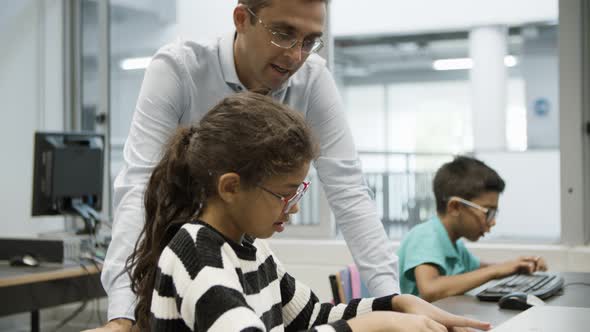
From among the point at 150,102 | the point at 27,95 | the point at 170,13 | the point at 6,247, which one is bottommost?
the point at 6,247

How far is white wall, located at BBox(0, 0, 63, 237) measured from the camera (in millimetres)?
4461

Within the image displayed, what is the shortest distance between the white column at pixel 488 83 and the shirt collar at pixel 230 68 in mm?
4598

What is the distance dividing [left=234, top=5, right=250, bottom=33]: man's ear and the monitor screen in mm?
2087

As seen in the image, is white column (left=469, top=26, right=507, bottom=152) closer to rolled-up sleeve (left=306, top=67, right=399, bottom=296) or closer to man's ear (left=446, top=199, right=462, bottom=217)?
man's ear (left=446, top=199, right=462, bottom=217)

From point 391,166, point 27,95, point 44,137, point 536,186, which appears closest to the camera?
point 44,137

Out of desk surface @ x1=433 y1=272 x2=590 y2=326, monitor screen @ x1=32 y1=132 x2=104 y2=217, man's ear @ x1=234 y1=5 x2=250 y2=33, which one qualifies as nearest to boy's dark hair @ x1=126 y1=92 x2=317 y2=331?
man's ear @ x1=234 y1=5 x2=250 y2=33

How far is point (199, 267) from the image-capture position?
0.98 m

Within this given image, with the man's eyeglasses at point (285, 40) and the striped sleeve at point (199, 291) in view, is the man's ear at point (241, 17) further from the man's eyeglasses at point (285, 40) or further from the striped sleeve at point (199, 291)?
the striped sleeve at point (199, 291)

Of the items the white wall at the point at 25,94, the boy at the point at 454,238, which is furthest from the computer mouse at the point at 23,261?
the boy at the point at 454,238

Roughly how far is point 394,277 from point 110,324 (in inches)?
25.4

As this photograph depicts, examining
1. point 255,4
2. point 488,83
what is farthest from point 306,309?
point 488,83

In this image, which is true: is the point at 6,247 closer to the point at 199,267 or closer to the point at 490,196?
the point at 490,196

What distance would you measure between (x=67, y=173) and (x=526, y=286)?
229cm

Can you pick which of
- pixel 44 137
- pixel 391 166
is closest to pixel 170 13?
pixel 44 137
